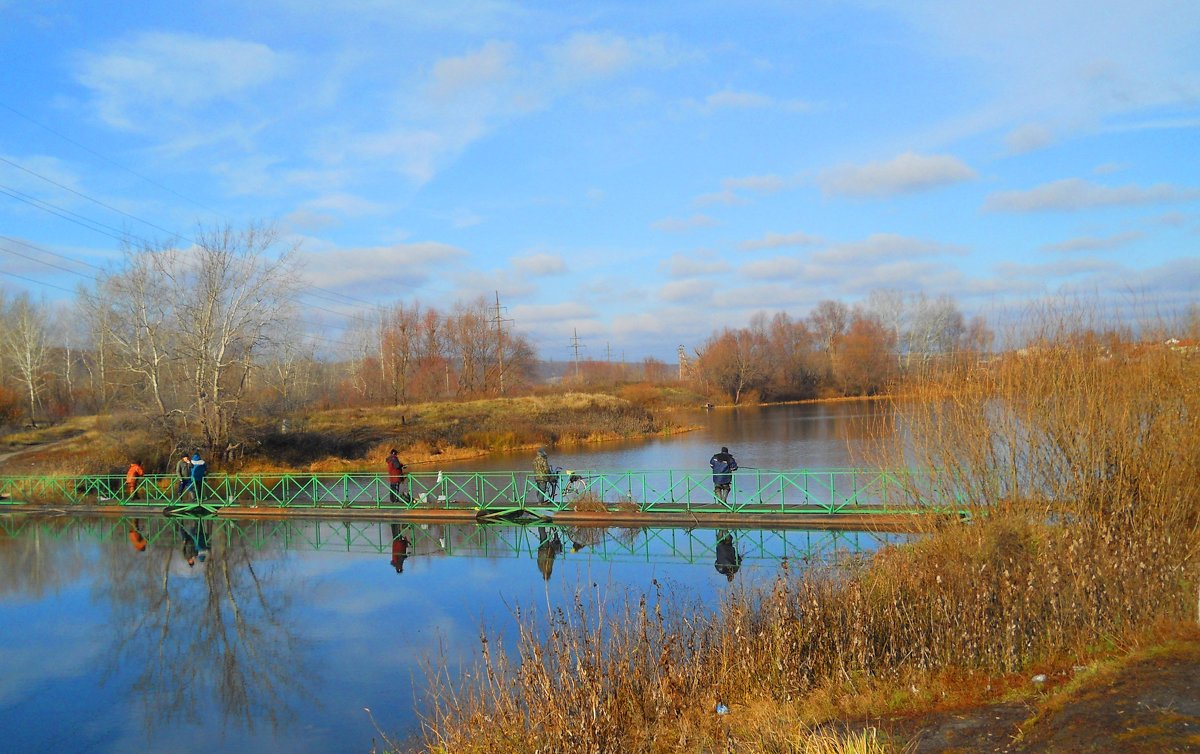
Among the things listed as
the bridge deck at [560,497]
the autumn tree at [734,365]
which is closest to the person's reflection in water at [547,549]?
the bridge deck at [560,497]

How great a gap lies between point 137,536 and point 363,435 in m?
16.0

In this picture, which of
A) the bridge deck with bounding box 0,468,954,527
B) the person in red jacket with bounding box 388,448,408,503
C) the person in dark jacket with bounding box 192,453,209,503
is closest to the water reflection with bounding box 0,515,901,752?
the bridge deck with bounding box 0,468,954,527

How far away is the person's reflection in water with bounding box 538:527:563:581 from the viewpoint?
12144 mm

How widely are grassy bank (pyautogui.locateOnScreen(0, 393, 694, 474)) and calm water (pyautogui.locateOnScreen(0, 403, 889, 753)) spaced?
20.9 feet

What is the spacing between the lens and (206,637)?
31.8ft

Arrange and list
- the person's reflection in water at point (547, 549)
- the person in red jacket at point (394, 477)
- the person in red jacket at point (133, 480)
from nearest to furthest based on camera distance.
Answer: the person's reflection in water at point (547, 549), the person in red jacket at point (394, 477), the person in red jacket at point (133, 480)

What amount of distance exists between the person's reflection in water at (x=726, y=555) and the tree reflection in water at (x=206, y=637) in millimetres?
5575

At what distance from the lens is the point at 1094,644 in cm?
634

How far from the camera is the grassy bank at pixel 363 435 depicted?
82.8 ft

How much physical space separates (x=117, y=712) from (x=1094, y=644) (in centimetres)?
837

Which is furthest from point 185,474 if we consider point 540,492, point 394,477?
point 540,492

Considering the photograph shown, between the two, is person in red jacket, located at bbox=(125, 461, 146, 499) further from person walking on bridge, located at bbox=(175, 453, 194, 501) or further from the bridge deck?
person walking on bridge, located at bbox=(175, 453, 194, 501)

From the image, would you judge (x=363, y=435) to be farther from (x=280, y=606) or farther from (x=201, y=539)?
(x=280, y=606)

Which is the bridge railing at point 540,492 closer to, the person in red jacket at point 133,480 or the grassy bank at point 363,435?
the person in red jacket at point 133,480
